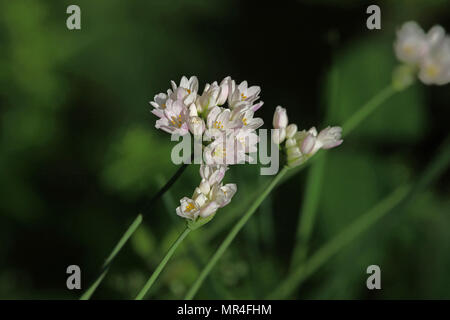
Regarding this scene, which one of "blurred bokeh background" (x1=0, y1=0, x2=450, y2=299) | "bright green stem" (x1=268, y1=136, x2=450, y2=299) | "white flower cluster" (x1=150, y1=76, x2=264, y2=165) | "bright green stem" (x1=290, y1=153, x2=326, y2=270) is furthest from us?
"blurred bokeh background" (x1=0, y1=0, x2=450, y2=299)

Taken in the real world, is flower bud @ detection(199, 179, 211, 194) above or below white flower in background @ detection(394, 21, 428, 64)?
below

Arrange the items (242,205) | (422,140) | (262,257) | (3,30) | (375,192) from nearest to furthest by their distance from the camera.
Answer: (242,205)
(262,257)
(3,30)
(375,192)
(422,140)

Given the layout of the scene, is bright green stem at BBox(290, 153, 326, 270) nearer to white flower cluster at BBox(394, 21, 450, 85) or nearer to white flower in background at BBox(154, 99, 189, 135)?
white flower cluster at BBox(394, 21, 450, 85)

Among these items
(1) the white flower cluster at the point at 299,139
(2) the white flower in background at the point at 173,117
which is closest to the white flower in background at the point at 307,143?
(1) the white flower cluster at the point at 299,139

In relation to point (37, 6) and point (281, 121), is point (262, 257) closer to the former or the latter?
point (281, 121)

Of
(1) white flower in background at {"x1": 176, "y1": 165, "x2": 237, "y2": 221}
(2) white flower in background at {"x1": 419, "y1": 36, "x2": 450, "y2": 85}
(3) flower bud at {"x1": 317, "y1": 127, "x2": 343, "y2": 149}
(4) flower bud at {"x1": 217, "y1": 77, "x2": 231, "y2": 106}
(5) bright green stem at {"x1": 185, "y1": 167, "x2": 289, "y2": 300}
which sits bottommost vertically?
(5) bright green stem at {"x1": 185, "y1": 167, "x2": 289, "y2": 300}

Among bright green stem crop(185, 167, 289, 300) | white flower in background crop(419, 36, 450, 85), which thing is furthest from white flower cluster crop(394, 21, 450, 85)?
bright green stem crop(185, 167, 289, 300)
